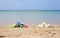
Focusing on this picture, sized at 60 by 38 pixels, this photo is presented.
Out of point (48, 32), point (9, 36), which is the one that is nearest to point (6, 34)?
point (9, 36)

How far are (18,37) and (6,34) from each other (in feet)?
0.27

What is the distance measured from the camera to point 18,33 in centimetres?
75

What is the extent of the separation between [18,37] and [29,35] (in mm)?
73

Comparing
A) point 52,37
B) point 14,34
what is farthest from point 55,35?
point 14,34

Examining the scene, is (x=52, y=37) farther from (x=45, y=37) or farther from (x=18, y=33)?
(x=18, y=33)

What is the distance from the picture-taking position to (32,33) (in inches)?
29.6

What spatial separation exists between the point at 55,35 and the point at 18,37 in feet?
0.74

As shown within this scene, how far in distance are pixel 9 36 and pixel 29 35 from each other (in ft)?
0.40

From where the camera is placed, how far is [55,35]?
2.37ft

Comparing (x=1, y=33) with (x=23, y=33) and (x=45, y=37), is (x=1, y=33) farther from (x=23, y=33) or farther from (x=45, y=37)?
(x=45, y=37)

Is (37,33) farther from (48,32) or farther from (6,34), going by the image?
(6,34)

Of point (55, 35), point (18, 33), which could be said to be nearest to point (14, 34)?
point (18, 33)

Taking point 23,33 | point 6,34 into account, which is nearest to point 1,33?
point 6,34

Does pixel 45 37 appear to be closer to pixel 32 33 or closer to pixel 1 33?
pixel 32 33
